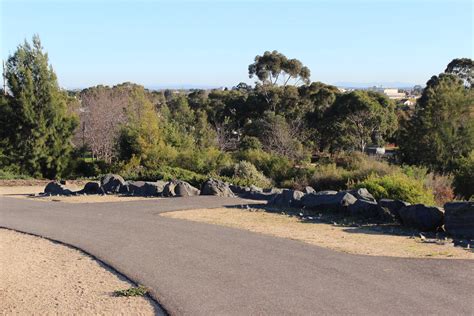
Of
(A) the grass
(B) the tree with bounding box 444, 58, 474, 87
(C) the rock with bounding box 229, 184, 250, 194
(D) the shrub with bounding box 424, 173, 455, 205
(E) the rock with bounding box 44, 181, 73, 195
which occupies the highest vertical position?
(B) the tree with bounding box 444, 58, 474, 87

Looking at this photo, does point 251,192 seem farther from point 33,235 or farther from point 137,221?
point 33,235

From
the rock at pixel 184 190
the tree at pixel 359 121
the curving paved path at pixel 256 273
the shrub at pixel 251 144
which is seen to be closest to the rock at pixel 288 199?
the rock at pixel 184 190

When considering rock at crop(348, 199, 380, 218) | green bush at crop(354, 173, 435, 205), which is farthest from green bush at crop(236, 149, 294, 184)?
rock at crop(348, 199, 380, 218)

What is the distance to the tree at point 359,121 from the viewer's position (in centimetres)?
3862

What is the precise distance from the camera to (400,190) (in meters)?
15.3

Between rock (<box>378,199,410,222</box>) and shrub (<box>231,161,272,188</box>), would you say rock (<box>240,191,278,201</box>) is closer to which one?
shrub (<box>231,161,272,188</box>)

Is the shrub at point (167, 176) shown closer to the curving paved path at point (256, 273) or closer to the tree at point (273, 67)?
the curving paved path at point (256, 273)

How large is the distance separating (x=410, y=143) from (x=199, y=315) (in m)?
25.1

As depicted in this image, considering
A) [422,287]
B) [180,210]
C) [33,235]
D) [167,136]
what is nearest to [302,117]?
[167,136]

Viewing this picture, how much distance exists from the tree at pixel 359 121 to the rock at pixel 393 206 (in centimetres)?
2510

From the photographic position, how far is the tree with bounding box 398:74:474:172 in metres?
26.8

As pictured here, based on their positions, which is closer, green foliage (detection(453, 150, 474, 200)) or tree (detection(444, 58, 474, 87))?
green foliage (detection(453, 150, 474, 200))

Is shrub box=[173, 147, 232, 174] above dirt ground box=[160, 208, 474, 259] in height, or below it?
below

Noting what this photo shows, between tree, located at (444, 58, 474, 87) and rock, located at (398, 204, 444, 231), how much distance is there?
144 ft
